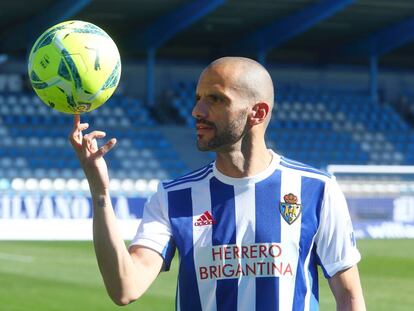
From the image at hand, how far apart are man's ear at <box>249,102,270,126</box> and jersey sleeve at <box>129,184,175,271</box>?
1.37 feet

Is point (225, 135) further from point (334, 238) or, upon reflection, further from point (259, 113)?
point (334, 238)

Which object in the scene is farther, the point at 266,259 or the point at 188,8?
the point at 188,8

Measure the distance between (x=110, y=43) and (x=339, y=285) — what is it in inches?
51.7

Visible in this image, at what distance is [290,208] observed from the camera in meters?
3.68

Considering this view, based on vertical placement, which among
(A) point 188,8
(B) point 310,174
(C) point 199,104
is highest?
(A) point 188,8

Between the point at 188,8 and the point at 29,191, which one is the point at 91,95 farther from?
the point at 188,8

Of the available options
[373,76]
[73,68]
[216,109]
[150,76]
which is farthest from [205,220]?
[373,76]

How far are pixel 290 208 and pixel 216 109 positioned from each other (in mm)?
435

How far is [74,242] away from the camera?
66.4ft

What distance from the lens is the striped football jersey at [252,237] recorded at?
3609mm

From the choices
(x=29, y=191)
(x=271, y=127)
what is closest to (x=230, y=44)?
(x=271, y=127)

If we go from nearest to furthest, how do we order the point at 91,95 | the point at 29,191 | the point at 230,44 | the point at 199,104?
the point at 199,104 → the point at 91,95 → the point at 29,191 → the point at 230,44

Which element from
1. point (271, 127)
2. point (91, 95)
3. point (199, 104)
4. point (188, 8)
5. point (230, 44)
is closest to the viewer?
point (199, 104)

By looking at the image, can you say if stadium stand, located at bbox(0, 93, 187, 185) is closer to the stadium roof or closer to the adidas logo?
the stadium roof
